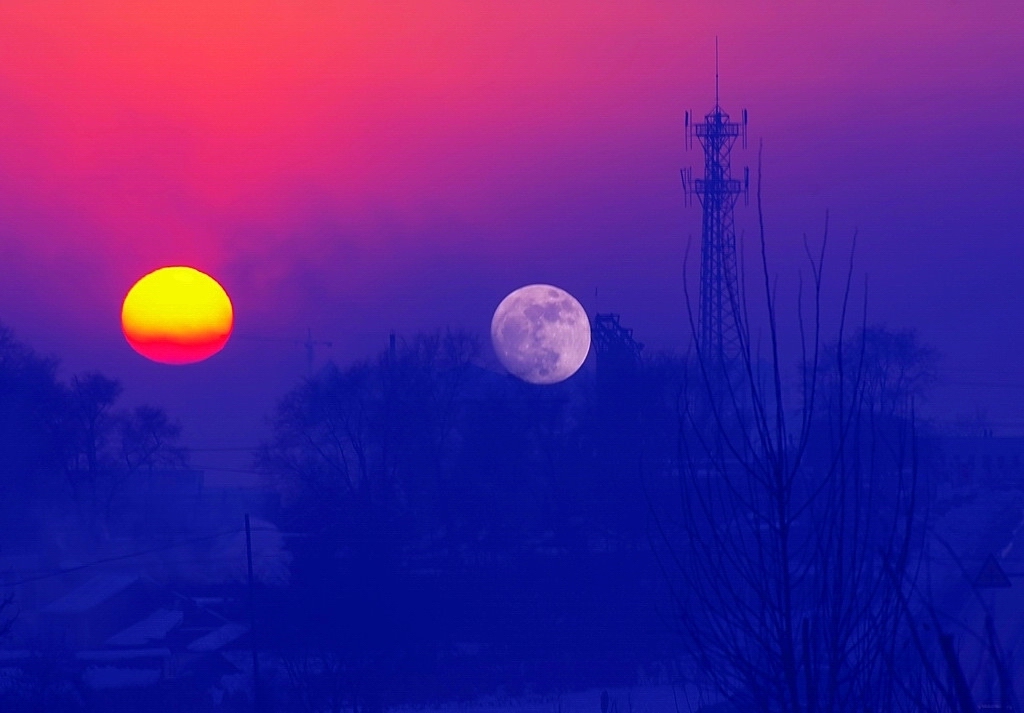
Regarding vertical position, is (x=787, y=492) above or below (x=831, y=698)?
above

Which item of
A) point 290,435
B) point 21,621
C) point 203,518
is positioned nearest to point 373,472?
point 290,435

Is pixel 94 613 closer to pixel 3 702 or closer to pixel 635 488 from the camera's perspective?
pixel 3 702

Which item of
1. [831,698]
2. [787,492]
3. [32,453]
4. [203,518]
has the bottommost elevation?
[203,518]

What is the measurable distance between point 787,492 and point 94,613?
18065mm

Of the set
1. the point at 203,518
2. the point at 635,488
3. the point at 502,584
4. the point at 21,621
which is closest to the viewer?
the point at 21,621

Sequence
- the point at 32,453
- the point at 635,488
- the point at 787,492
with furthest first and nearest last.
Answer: the point at 32,453 → the point at 635,488 → the point at 787,492

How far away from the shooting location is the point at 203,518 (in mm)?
29797

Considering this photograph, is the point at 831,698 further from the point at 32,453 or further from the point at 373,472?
the point at 32,453

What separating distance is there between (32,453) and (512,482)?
12.3 meters

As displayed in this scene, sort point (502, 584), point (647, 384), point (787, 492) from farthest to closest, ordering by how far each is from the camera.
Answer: point (647, 384) → point (502, 584) → point (787, 492)

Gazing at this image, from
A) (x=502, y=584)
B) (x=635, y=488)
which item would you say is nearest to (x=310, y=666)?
(x=502, y=584)

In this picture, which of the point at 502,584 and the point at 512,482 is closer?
the point at 502,584

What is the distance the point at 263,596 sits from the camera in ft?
65.3

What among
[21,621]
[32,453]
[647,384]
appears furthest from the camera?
[32,453]
